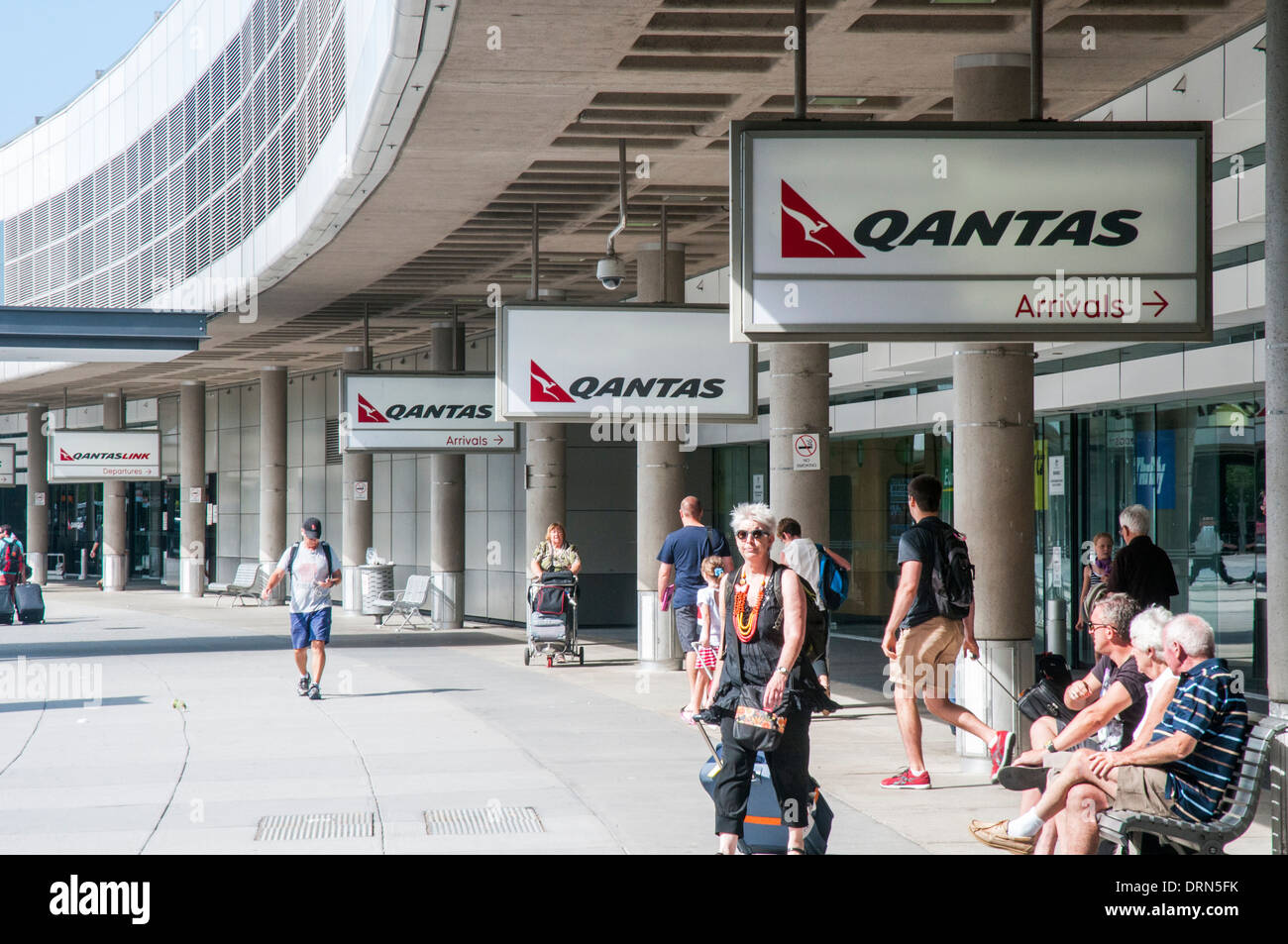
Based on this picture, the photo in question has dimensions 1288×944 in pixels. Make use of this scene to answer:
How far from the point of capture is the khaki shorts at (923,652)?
9062 millimetres

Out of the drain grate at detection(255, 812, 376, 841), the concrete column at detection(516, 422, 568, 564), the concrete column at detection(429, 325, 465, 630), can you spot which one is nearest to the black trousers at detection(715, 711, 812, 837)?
the drain grate at detection(255, 812, 376, 841)

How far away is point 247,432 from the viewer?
3866cm

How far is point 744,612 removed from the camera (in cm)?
696

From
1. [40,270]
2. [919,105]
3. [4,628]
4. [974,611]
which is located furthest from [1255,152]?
[40,270]

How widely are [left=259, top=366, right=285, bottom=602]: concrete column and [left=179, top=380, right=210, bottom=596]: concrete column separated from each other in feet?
12.4

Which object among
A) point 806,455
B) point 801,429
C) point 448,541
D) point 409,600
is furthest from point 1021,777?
point 448,541

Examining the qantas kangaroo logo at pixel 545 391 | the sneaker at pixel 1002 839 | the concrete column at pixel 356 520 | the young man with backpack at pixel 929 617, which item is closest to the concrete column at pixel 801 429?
the qantas kangaroo logo at pixel 545 391

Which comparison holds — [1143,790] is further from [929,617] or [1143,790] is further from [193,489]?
[193,489]

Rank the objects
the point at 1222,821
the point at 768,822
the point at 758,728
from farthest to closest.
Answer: the point at 768,822
the point at 758,728
the point at 1222,821

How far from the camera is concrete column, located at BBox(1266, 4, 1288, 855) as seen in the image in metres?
6.00

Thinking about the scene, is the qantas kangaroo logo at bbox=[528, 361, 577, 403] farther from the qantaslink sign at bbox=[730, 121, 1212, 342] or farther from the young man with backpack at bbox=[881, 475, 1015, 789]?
the qantaslink sign at bbox=[730, 121, 1212, 342]

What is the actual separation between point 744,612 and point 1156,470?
8924 millimetres

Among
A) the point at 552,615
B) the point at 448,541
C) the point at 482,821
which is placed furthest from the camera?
the point at 448,541
